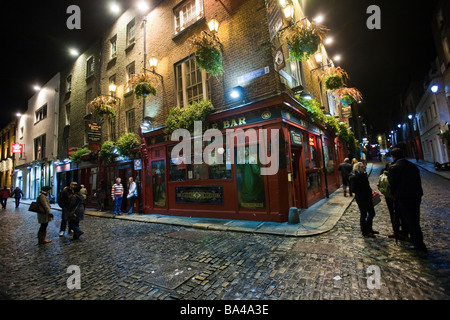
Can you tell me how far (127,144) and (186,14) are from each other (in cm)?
783

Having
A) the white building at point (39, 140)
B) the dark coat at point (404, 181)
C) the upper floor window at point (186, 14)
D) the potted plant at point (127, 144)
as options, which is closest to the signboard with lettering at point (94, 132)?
the potted plant at point (127, 144)

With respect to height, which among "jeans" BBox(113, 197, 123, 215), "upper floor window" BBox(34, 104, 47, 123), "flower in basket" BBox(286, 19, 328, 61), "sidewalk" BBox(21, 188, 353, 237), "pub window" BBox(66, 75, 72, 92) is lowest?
"sidewalk" BBox(21, 188, 353, 237)

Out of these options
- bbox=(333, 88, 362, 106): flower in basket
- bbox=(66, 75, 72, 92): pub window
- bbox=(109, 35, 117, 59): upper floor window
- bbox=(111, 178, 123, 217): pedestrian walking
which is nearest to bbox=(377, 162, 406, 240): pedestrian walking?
bbox=(333, 88, 362, 106): flower in basket

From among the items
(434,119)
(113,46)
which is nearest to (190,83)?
(113,46)

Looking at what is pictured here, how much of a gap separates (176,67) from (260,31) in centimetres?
485

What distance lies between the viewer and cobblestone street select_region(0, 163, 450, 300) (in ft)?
10.1

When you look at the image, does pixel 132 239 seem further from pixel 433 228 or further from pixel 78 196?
pixel 433 228

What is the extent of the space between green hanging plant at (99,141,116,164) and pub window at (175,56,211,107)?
19.8ft

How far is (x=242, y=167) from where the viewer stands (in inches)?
305

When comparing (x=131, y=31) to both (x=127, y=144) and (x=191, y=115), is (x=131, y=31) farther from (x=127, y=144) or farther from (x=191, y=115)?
(x=191, y=115)

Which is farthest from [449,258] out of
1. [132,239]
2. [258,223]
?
[132,239]

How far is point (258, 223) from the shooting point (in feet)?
23.2

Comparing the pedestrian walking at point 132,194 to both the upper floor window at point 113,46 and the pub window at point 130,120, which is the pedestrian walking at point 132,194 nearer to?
the pub window at point 130,120

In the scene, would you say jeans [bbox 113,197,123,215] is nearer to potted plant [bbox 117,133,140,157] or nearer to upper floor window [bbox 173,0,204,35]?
potted plant [bbox 117,133,140,157]
